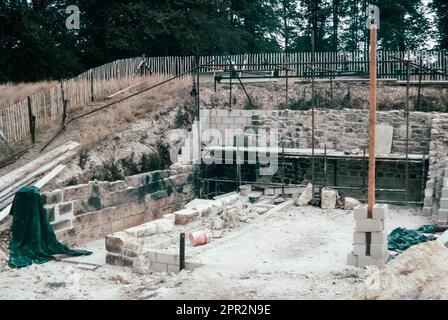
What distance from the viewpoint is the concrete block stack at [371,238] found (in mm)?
9602

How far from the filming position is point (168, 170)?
16.3m

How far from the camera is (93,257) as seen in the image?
11906 mm

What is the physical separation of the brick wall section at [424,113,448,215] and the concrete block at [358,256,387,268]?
493 cm

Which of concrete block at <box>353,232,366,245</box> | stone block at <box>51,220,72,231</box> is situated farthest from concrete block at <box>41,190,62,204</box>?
concrete block at <box>353,232,366,245</box>

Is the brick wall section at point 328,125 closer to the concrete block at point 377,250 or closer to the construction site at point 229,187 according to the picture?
the construction site at point 229,187

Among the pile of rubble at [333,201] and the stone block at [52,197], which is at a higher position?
the stone block at [52,197]

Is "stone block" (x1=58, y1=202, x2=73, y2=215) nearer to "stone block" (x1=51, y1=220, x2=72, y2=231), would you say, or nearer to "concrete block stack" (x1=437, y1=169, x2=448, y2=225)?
"stone block" (x1=51, y1=220, x2=72, y2=231)

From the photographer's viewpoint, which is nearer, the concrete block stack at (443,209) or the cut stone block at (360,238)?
the cut stone block at (360,238)

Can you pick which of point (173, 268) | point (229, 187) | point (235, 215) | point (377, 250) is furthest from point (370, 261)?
point (229, 187)

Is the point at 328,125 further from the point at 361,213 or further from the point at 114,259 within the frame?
the point at 114,259

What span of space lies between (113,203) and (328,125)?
838 cm

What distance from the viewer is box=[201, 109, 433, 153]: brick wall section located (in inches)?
687

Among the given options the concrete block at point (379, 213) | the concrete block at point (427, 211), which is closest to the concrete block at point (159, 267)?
the concrete block at point (379, 213)

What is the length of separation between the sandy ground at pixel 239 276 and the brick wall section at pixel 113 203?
152 cm
